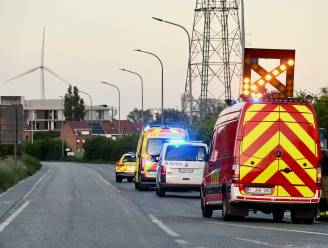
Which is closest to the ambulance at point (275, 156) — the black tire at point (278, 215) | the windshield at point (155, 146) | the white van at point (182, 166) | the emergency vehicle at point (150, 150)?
the black tire at point (278, 215)

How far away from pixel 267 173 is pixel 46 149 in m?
152

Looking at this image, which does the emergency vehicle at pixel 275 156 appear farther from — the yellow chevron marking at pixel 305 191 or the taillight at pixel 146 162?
the taillight at pixel 146 162

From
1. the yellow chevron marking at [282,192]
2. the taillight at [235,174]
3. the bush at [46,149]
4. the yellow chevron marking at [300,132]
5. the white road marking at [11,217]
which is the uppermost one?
the yellow chevron marking at [300,132]

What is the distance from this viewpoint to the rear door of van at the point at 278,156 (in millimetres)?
19469

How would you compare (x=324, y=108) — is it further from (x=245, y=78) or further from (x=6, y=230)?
(x=6, y=230)

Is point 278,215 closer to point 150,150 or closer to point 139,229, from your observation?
point 139,229

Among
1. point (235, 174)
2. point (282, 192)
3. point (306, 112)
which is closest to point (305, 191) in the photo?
point (282, 192)

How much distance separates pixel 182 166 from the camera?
1305 inches

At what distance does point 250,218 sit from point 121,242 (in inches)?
304

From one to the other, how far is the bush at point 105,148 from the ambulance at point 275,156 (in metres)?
92.4

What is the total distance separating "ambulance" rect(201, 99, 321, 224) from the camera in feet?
63.9

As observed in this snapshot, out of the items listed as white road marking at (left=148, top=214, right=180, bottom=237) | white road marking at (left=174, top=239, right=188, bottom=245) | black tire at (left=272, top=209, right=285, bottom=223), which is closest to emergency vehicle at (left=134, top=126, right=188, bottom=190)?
white road marking at (left=148, top=214, right=180, bottom=237)

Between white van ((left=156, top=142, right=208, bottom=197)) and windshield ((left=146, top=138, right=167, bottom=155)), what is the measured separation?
16.1 feet

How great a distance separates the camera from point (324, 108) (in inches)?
1673
